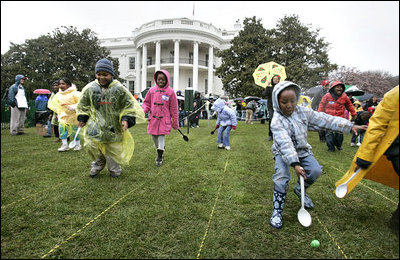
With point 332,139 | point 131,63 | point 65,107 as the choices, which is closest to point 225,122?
point 332,139

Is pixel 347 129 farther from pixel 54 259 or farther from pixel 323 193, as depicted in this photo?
pixel 54 259

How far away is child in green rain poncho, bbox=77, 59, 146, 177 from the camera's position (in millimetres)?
3580

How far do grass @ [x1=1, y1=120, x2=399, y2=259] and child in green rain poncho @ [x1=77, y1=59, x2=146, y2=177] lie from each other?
0.42m

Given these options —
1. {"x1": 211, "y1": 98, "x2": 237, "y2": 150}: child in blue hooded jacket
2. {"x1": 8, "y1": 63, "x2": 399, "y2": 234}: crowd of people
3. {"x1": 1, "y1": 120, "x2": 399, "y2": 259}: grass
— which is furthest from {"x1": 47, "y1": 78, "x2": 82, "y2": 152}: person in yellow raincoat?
{"x1": 211, "y1": 98, "x2": 237, "y2": 150}: child in blue hooded jacket

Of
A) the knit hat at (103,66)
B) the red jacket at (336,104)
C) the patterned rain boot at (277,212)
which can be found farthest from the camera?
the red jacket at (336,104)

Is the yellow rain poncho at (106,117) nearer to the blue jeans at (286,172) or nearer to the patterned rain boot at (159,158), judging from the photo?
the patterned rain boot at (159,158)

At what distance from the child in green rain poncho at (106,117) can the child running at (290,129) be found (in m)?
2.18

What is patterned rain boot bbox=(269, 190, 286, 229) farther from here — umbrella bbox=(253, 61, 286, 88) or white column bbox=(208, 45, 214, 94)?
white column bbox=(208, 45, 214, 94)

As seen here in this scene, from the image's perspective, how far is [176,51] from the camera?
110ft

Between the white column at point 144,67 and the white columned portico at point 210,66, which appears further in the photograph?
the white columned portico at point 210,66

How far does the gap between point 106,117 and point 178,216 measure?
6.47ft

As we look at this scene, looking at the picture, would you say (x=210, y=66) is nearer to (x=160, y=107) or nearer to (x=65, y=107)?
(x=65, y=107)

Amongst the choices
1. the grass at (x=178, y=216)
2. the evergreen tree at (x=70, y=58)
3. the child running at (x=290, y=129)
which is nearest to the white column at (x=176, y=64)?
the evergreen tree at (x=70, y=58)

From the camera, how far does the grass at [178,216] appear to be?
1.92m
